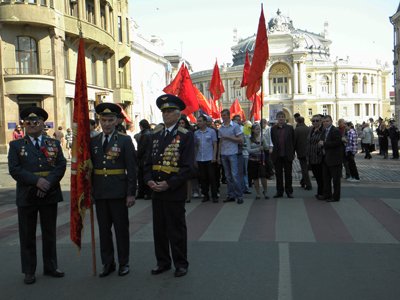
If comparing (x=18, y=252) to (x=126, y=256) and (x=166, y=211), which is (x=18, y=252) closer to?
(x=126, y=256)

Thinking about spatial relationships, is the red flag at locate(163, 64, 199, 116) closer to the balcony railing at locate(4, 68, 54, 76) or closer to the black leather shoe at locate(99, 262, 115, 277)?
the black leather shoe at locate(99, 262, 115, 277)

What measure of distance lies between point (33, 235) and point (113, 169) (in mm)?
1183

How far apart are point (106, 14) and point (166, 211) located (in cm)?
3471

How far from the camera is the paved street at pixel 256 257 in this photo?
494 centimetres

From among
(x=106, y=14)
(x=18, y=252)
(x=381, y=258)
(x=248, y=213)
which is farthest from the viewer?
(x=106, y=14)

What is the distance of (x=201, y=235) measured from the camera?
24.4 ft

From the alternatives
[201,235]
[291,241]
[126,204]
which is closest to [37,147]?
[126,204]

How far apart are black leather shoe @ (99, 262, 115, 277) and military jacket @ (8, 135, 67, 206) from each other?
3.15 feet

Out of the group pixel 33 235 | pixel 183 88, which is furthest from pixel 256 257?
pixel 183 88

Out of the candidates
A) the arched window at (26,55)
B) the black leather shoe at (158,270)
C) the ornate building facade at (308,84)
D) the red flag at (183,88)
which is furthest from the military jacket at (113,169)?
the ornate building facade at (308,84)

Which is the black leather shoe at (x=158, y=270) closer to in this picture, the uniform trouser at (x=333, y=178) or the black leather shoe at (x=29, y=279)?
the black leather shoe at (x=29, y=279)

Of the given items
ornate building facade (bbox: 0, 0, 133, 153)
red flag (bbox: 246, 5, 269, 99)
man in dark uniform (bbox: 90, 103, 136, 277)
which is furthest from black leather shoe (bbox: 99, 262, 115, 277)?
ornate building facade (bbox: 0, 0, 133, 153)

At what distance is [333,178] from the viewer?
10.4 metres

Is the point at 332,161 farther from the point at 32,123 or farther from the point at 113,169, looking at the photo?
the point at 32,123
